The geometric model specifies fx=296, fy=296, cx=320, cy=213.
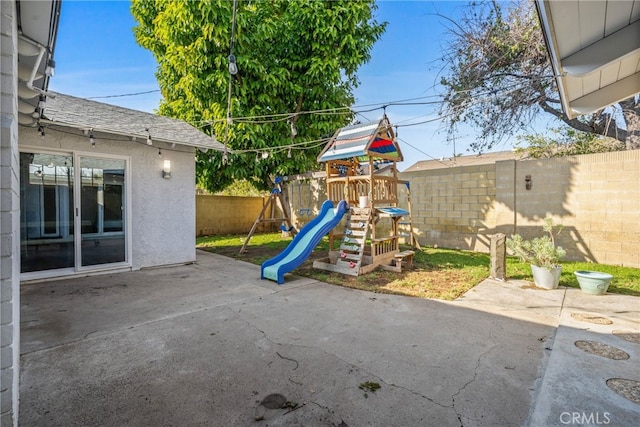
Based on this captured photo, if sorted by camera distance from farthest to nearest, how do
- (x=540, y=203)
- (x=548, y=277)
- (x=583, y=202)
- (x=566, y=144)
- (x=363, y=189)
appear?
1. (x=566, y=144)
2. (x=363, y=189)
3. (x=540, y=203)
4. (x=583, y=202)
5. (x=548, y=277)

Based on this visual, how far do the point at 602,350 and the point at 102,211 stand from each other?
26.0ft

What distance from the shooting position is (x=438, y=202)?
351 inches

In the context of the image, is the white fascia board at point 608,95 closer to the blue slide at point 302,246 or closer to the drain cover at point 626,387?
the drain cover at point 626,387

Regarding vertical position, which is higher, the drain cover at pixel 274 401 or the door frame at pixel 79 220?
the door frame at pixel 79 220

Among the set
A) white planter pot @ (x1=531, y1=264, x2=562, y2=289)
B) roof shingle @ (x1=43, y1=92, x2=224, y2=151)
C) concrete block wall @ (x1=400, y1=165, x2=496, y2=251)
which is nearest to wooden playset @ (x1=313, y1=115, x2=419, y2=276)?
white planter pot @ (x1=531, y1=264, x2=562, y2=289)

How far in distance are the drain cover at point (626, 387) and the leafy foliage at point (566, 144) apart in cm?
1037

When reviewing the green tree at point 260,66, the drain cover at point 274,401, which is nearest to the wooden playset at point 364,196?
the green tree at point 260,66

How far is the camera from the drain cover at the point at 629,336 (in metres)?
2.99

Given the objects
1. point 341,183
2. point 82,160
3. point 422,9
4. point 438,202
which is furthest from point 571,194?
point 82,160

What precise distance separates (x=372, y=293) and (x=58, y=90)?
8.70m

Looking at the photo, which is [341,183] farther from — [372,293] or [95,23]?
[95,23]

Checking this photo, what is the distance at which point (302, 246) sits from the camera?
614 cm

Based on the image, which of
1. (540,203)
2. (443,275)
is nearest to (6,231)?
(443,275)

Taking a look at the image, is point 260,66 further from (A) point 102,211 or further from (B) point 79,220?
(B) point 79,220
